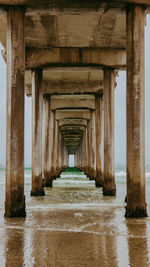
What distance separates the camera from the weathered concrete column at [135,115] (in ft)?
28.8

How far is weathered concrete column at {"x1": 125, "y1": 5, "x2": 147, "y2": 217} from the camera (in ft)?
28.8

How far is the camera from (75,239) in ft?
21.0

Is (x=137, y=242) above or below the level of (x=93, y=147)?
below

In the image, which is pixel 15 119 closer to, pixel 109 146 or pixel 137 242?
pixel 137 242

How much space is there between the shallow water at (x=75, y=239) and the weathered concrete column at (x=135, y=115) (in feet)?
1.71

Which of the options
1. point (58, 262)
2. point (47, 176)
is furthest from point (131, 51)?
point (47, 176)

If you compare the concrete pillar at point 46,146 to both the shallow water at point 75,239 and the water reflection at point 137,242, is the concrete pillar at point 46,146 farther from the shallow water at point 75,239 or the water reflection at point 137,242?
the water reflection at point 137,242

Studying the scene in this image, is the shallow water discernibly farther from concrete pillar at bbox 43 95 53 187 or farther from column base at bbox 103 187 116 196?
concrete pillar at bbox 43 95 53 187

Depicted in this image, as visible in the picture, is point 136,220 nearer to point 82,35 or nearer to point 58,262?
point 58,262

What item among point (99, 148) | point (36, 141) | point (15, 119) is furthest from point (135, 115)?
point (99, 148)

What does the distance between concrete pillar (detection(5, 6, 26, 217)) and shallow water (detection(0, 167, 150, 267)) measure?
1.60 feet

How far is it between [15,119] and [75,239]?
337 cm

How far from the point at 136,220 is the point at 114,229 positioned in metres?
1.23

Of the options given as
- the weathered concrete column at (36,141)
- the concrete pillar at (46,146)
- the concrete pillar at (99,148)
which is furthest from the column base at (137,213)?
the concrete pillar at (46,146)
